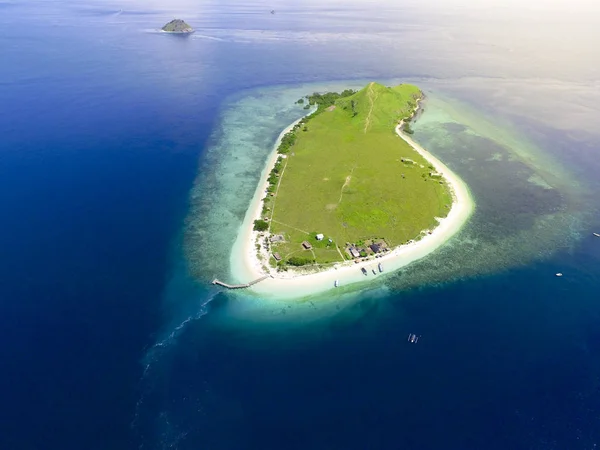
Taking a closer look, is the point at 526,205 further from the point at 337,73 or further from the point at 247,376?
the point at 337,73

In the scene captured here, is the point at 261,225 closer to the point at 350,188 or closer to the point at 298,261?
the point at 298,261

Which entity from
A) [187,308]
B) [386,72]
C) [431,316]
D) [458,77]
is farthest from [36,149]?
[458,77]

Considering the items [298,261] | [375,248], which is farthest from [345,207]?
[298,261]

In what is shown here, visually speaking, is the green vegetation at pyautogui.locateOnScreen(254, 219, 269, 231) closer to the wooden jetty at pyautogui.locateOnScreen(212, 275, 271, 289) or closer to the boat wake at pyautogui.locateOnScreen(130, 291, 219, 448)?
the wooden jetty at pyautogui.locateOnScreen(212, 275, 271, 289)

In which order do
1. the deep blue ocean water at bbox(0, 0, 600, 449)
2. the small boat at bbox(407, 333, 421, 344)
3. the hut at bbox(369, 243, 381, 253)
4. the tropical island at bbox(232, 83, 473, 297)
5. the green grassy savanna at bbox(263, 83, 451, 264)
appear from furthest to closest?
the green grassy savanna at bbox(263, 83, 451, 264), the hut at bbox(369, 243, 381, 253), the tropical island at bbox(232, 83, 473, 297), the small boat at bbox(407, 333, 421, 344), the deep blue ocean water at bbox(0, 0, 600, 449)

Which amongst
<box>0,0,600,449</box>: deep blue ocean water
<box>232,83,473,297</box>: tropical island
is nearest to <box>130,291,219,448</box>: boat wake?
<box>0,0,600,449</box>: deep blue ocean water

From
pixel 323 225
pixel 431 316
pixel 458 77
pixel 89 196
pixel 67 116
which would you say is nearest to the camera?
pixel 431 316

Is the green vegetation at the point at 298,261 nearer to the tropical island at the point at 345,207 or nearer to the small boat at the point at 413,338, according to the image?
the tropical island at the point at 345,207
